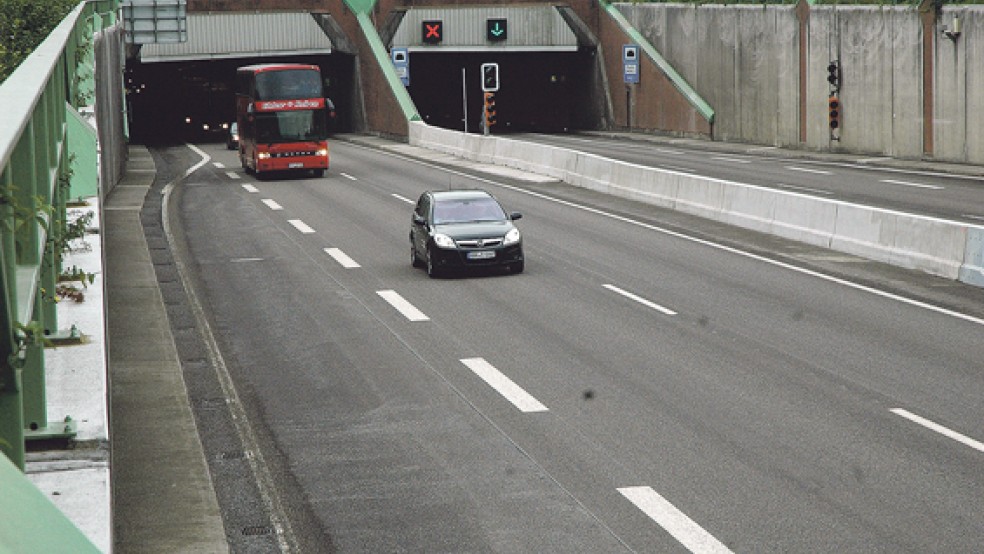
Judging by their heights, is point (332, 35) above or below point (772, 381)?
above

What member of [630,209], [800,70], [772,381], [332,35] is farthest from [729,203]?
[332,35]

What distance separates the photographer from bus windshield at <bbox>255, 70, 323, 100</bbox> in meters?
43.9

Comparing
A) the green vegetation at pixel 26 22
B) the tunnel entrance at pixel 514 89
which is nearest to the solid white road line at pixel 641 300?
the green vegetation at pixel 26 22

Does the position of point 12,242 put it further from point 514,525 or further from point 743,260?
point 743,260

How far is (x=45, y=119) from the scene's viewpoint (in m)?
9.43

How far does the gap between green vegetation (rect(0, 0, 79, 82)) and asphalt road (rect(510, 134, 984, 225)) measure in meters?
18.4

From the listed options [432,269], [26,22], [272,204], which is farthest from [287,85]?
[432,269]

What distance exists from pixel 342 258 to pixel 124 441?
14.3m

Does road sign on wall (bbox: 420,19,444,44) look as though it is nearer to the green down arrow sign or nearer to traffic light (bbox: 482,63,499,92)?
→ the green down arrow sign

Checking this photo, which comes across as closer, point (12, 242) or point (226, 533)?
point (12, 242)

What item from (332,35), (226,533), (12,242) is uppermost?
(332,35)

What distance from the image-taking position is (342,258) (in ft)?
86.0

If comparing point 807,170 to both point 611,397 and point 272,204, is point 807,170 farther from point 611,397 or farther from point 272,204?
point 611,397

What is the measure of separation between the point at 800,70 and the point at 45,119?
4710 centimetres
